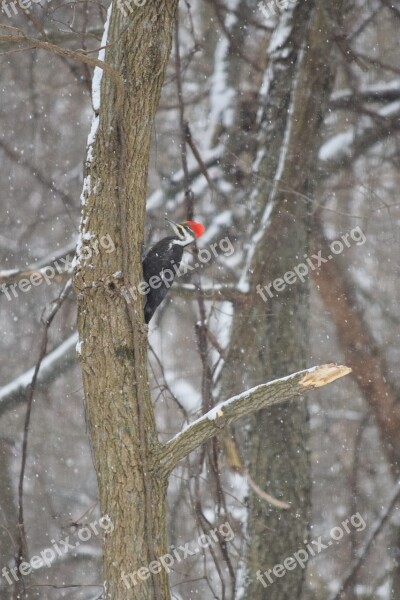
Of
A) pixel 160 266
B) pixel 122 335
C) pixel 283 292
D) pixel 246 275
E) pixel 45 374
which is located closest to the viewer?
pixel 122 335

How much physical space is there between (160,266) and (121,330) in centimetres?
109

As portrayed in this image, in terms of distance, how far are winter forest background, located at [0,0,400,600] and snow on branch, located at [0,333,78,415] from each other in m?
0.02

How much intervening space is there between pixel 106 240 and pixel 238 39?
4192mm

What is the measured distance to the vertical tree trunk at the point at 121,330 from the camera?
9.48ft

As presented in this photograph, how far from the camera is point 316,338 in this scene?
8.75 metres

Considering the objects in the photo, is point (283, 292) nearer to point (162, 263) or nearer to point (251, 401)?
point (162, 263)

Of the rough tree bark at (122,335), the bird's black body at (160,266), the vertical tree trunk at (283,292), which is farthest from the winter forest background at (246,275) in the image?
the rough tree bark at (122,335)

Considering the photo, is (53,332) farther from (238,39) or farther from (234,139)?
(238,39)

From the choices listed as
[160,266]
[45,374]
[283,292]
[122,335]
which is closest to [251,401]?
[122,335]

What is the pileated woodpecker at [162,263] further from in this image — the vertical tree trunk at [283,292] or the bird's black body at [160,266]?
the vertical tree trunk at [283,292]

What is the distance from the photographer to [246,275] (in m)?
5.30

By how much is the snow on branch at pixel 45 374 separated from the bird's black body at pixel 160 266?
1.98m

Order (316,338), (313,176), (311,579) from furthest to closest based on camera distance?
(316,338) → (311,579) → (313,176)

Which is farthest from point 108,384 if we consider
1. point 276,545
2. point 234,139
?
point 234,139
